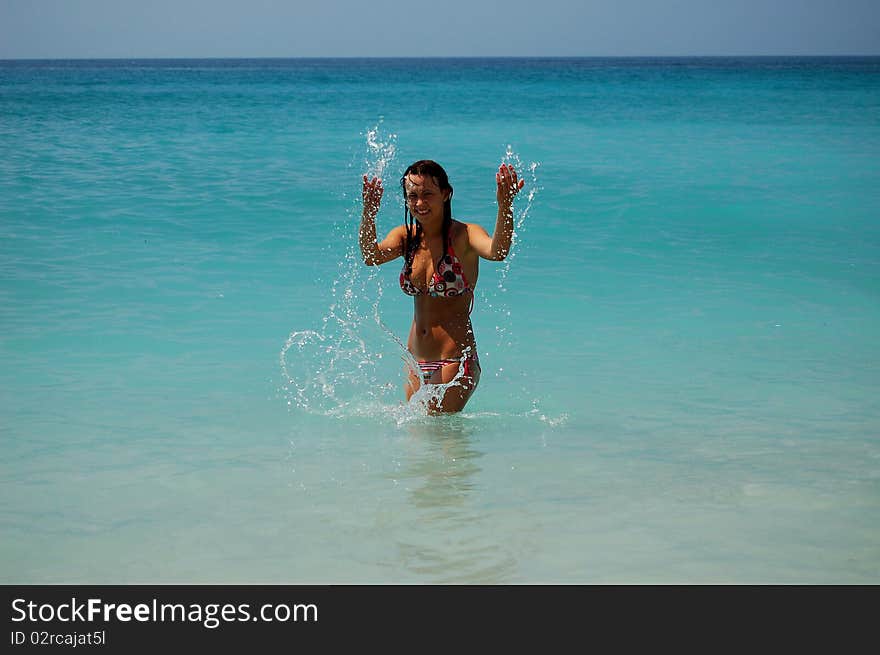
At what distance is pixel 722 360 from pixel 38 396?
14.4 ft

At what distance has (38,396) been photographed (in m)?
6.24

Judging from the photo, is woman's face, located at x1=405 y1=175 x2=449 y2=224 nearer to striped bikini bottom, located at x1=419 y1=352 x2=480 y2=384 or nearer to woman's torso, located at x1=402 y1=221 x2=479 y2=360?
woman's torso, located at x1=402 y1=221 x2=479 y2=360

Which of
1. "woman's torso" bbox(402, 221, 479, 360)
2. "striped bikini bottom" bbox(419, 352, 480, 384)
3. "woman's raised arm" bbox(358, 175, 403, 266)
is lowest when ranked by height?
"striped bikini bottom" bbox(419, 352, 480, 384)

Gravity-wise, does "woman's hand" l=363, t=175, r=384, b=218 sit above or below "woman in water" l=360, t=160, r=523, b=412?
above

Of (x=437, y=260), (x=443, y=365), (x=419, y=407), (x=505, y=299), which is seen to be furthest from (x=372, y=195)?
(x=505, y=299)

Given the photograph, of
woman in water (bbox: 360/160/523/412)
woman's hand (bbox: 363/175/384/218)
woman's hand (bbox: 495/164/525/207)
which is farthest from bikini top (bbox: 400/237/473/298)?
woman's hand (bbox: 495/164/525/207)

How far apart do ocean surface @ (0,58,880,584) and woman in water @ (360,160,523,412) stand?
0.24m

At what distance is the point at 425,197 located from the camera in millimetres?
5215

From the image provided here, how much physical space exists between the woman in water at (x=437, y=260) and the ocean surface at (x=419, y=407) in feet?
0.79

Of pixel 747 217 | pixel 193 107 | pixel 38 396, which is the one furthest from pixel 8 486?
pixel 193 107

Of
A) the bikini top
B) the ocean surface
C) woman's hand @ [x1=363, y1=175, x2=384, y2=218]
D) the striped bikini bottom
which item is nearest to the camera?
the ocean surface

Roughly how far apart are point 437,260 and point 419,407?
2.81 feet

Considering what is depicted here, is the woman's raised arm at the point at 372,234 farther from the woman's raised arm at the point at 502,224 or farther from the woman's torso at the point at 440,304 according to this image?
the woman's raised arm at the point at 502,224

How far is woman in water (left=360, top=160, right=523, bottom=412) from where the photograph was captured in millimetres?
5184
